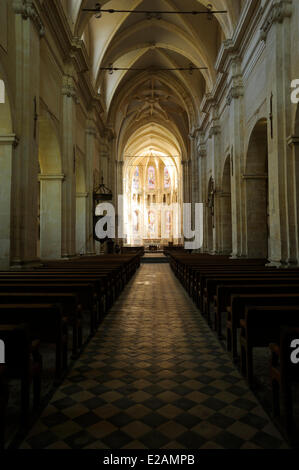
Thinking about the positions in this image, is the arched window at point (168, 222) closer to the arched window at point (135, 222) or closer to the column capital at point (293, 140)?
the arched window at point (135, 222)

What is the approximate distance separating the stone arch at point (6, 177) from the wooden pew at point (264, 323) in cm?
613

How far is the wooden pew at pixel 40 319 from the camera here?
3271 mm

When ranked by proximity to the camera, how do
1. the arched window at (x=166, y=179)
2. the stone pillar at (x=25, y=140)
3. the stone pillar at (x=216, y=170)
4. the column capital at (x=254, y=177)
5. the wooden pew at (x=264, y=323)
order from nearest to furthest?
the wooden pew at (x=264, y=323)
the stone pillar at (x=25, y=140)
the column capital at (x=254, y=177)
the stone pillar at (x=216, y=170)
the arched window at (x=166, y=179)

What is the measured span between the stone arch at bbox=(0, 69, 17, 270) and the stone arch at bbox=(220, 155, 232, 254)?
11.2 metres

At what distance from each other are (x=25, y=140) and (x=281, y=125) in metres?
6.24

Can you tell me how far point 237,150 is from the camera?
1362cm

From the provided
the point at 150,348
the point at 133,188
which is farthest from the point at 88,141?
the point at 133,188

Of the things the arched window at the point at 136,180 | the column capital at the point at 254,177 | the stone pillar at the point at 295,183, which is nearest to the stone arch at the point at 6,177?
the stone pillar at the point at 295,183

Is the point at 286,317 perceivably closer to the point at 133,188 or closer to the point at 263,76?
the point at 263,76

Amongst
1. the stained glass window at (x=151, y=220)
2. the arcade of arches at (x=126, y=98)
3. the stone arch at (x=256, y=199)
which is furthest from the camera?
the stained glass window at (x=151, y=220)

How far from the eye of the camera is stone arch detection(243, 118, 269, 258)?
1305cm

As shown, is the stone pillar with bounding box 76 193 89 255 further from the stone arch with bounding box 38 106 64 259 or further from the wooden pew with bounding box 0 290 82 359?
the wooden pew with bounding box 0 290 82 359
